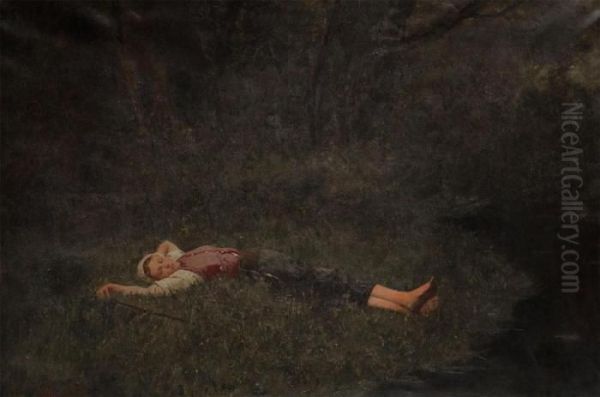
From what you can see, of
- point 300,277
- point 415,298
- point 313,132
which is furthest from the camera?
point 313,132

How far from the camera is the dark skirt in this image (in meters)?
8.75

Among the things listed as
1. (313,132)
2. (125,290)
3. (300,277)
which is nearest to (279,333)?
(300,277)

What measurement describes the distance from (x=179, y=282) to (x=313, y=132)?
1.80 meters

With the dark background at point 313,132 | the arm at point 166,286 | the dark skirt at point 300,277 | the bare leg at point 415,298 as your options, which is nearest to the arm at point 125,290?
the arm at point 166,286

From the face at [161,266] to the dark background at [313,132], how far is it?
186 millimetres

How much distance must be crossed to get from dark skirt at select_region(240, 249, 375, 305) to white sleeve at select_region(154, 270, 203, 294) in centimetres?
44

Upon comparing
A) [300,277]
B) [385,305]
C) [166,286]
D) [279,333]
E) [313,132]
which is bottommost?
[279,333]

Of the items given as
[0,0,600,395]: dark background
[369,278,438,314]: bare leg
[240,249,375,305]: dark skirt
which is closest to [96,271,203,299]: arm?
[0,0,600,395]: dark background

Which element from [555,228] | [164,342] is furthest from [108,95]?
[555,228]

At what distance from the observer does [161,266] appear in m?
8.89

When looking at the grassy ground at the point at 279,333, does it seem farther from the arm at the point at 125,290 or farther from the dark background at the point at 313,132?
the dark background at the point at 313,132

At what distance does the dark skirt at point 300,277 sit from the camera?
875cm

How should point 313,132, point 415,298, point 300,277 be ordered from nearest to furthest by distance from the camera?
1. point 415,298
2. point 300,277
3. point 313,132

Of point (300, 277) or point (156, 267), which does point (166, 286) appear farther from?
point (300, 277)
